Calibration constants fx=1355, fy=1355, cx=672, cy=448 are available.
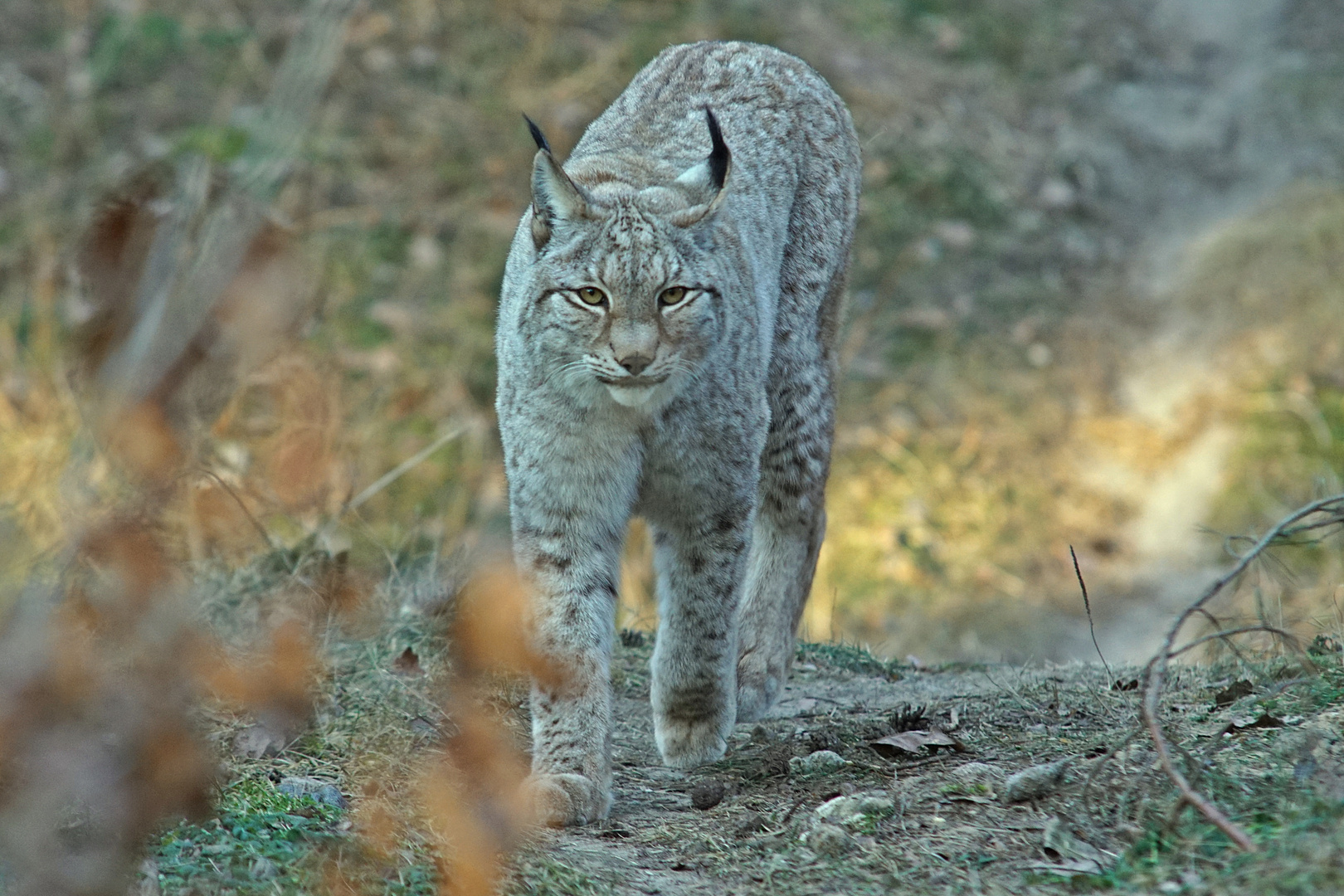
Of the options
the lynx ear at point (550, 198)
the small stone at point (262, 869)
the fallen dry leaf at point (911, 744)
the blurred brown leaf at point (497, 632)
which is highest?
the lynx ear at point (550, 198)

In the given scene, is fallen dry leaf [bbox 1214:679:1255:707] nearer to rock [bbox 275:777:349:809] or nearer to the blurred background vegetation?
rock [bbox 275:777:349:809]

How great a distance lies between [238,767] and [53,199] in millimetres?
6916

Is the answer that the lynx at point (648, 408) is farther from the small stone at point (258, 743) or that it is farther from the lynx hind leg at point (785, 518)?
the small stone at point (258, 743)

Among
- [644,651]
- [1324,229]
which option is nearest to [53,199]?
[644,651]

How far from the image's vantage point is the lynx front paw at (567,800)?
3.44 metres

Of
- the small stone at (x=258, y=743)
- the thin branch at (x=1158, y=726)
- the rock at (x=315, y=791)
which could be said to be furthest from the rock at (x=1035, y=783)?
the small stone at (x=258, y=743)

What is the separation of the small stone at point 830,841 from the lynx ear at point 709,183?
183 cm

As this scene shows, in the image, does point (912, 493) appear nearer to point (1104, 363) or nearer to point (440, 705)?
point (1104, 363)

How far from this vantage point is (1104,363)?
976 cm

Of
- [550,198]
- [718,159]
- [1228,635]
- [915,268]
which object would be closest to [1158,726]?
[1228,635]

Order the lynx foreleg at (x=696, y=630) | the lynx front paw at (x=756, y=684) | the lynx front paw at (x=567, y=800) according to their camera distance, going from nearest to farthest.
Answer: the lynx front paw at (x=567, y=800) → the lynx foreleg at (x=696, y=630) → the lynx front paw at (x=756, y=684)

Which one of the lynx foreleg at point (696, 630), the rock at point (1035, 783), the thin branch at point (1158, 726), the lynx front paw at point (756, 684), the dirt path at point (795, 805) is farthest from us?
the lynx front paw at point (756, 684)

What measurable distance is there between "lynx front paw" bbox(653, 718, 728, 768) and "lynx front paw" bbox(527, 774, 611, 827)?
1.93 feet

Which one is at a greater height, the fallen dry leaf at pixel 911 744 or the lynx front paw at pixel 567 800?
the fallen dry leaf at pixel 911 744
